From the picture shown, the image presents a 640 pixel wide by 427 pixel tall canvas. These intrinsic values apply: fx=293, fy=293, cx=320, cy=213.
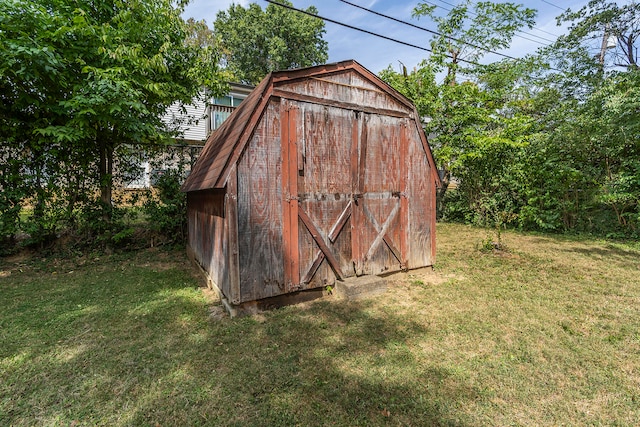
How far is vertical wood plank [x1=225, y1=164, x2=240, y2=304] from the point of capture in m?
3.62

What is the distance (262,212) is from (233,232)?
457mm

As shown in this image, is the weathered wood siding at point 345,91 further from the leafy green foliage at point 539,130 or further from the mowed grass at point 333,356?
the leafy green foliage at point 539,130

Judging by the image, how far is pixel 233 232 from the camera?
3.66 meters

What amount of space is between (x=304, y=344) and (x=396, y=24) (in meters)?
9.49

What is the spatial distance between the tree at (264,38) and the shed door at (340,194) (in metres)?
23.3

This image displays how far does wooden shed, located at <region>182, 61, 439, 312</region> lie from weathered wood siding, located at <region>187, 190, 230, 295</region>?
0.07 ft

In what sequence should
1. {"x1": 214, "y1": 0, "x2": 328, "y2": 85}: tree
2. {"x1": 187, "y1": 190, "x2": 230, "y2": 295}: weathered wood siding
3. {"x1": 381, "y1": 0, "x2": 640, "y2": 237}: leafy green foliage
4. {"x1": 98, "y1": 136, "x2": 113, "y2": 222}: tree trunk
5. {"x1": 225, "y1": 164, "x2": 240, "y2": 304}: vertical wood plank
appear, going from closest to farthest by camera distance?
{"x1": 225, "y1": 164, "x2": 240, "y2": 304}: vertical wood plank, {"x1": 187, "y1": 190, "x2": 230, "y2": 295}: weathered wood siding, {"x1": 98, "y1": 136, "x2": 113, "y2": 222}: tree trunk, {"x1": 381, "y1": 0, "x2": 640, "y2": 237}: leafy green foliage, {"x1": 214, "y1": 0, "x2": 328, "y2": 85}: tree

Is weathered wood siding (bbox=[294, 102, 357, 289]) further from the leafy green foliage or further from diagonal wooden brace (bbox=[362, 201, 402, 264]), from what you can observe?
the leafy green foliage

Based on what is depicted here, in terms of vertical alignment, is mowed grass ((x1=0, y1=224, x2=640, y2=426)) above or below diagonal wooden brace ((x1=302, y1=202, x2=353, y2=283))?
below

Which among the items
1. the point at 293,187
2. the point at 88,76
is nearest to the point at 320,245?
the point at 293,187

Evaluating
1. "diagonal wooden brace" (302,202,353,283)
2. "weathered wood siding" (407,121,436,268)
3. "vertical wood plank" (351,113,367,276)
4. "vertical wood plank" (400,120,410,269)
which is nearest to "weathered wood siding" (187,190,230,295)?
"diagonal wooden brace" (302,202,353,283)

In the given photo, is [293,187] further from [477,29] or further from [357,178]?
[477,29]

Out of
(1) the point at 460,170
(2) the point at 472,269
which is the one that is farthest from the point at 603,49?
(2) the point at 472,269

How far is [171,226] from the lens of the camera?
7750 mm
